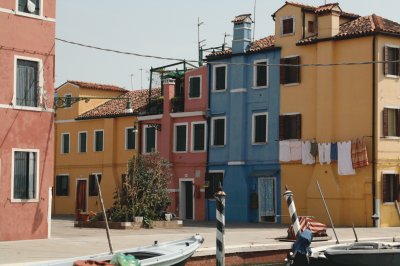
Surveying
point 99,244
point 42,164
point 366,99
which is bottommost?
point 99,244

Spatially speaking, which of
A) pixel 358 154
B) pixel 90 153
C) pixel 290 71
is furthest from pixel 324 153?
pixel 90 153

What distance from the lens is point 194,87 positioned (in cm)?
4031

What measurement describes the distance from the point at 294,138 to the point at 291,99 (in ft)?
5.86

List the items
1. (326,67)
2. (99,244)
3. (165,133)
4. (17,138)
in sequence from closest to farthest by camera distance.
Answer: (99,244), (17,138), (326,67), (165,133)

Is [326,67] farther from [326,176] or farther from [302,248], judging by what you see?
[302,248]

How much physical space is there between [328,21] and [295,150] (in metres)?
5.89

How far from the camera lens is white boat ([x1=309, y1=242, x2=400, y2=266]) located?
61.2ft

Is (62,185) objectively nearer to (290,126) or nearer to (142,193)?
(142,193)

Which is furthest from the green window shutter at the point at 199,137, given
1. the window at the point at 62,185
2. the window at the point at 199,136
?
the window at the point at 62,185

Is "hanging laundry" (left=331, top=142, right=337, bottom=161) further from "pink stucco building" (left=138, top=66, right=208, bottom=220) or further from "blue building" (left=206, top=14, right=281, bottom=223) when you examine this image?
"pink stucco building" (left=138, top=66, right=208, bottom=220)

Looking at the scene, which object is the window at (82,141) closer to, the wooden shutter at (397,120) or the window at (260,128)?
the window at (260,128)

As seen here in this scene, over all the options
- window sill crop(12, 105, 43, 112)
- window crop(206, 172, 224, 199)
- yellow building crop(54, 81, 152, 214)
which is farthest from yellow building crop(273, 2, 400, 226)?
window sill crop(12, 105, 43, 112)

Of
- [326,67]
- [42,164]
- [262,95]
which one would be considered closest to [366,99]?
[326,67]

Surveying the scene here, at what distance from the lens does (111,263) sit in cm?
1484
